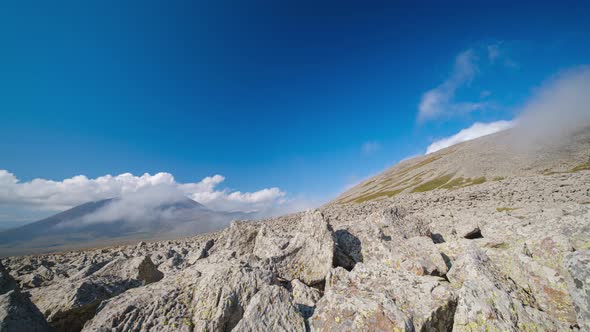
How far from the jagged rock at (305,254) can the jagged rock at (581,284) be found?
6511 millimetres

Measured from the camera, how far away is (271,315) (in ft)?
18.9

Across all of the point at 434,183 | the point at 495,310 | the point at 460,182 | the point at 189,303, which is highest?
the point at 434,183

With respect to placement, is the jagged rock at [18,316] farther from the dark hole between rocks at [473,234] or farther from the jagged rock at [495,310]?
the dark hole between rocks at [473,234]

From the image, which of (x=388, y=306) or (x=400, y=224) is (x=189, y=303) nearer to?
(x=388, y=306)

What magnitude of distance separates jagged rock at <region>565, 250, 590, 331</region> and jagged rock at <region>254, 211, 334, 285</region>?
21.4 ft

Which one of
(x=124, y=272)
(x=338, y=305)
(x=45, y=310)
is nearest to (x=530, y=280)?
(x=338, y=305)

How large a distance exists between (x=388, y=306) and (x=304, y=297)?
117 inches

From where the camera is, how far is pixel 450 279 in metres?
7.38

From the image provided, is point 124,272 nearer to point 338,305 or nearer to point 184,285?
point 184,285

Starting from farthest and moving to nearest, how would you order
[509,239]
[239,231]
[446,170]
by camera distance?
1. [446,170]
2. [239,231]
3. [509,239]

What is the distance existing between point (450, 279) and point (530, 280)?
189 cm

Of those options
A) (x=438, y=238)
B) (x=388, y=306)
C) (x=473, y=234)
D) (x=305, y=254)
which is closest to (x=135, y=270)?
(x=305, y=254)

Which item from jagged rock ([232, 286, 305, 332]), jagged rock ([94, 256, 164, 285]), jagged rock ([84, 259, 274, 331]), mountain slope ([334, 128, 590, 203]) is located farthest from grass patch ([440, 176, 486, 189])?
jagged rock ([84, 259, 274, 331])

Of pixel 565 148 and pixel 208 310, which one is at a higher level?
pixel 565 148
